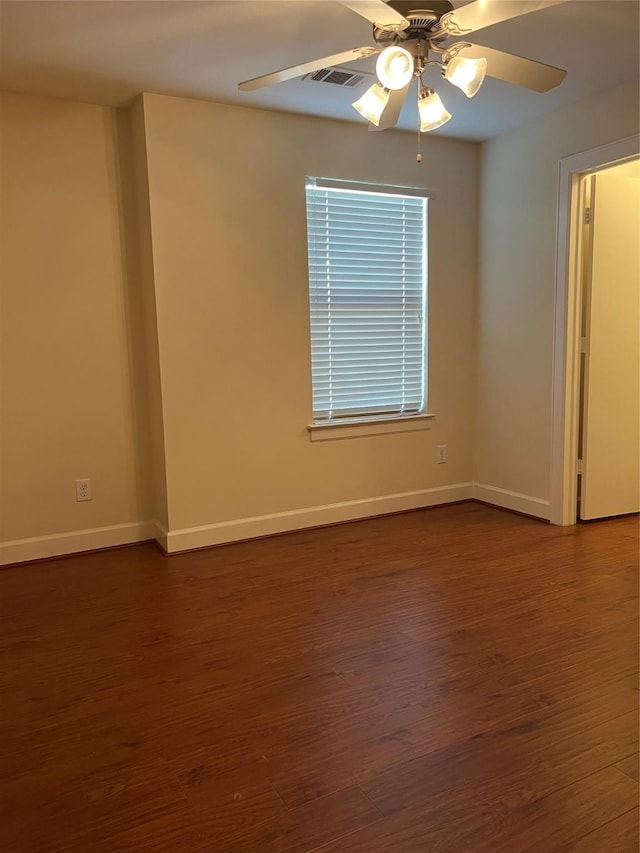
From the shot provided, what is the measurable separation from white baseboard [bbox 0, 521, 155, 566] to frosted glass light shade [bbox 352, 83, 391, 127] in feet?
8.19

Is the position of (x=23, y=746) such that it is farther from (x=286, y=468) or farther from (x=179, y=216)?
(x=179, y=216)

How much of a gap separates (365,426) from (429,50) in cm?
230

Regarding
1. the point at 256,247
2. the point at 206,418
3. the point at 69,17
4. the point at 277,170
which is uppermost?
the point at 69,17

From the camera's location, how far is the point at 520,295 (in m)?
3.91

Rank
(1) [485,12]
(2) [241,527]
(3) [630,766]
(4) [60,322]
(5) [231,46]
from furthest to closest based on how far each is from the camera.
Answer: (2) [241,527]
(4) [60,322]
(5) [231,46]
(1) [485,12]
(3) [630,766]

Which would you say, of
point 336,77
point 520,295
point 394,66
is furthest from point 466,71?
point 520,295

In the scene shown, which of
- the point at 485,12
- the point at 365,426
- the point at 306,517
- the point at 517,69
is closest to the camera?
the point at 485,12

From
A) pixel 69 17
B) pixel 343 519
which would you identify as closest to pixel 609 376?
pixel 343 519

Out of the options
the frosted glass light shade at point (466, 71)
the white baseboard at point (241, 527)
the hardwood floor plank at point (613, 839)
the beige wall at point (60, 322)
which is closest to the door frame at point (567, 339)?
the white baseboard at point (241, 527)

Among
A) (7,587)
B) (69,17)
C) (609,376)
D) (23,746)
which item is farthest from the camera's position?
(609,376)

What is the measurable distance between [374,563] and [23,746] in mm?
1857

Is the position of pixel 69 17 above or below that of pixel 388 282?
above

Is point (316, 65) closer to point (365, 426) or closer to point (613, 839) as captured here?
point (365, 426)

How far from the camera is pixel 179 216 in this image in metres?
3.28
